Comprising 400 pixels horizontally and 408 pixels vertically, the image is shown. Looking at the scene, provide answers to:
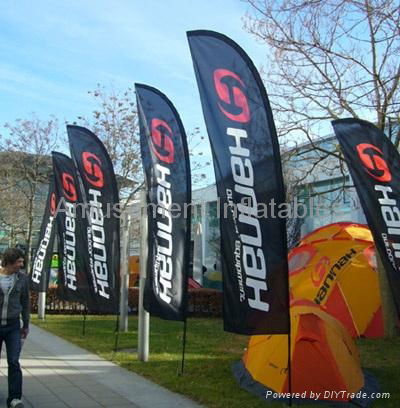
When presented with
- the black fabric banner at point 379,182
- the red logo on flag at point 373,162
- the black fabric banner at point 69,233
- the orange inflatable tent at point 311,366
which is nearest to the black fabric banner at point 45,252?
the black fabric banner at point 69,233

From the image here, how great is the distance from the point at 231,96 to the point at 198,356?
547 cm

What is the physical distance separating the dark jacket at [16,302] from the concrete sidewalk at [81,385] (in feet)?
3.45

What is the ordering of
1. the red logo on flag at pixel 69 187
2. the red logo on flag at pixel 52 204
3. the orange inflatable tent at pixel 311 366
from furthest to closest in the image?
1. the red logo on flag at pixel 52 204
2. the red logo on flag at pixel 69 187
3. the orange inflatable tent at pixel 311 366

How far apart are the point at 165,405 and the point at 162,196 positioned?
3080mm

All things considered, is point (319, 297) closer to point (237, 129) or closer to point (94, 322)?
point (94, 322)

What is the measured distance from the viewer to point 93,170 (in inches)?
421

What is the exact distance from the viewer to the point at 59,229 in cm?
1337

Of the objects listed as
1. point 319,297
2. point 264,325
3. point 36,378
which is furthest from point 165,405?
point 319,297

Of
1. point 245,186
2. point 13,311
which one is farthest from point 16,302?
Result: point 245,186

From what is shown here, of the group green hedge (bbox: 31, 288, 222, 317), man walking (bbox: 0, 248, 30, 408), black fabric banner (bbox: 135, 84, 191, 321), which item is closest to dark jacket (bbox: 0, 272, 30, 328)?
man walking (bbox: 0, 248, 30, 408)

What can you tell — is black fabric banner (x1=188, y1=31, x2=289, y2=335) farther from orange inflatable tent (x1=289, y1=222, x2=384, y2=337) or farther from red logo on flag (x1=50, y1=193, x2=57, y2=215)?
red logo on flag (x1=50, y1=193, x2=57, y2=215)

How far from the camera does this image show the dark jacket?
6.29 meters

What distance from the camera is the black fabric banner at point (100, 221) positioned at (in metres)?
10.3

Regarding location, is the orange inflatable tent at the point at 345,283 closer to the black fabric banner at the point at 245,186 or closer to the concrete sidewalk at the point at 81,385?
the concrete sidewalk at the point at 81,385
